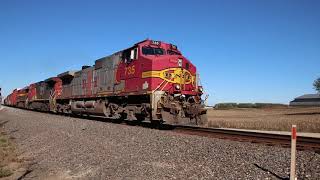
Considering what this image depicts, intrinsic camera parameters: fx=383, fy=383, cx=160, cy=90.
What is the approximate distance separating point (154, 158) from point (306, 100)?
12296cm

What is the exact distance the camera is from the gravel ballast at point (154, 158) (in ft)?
24.6

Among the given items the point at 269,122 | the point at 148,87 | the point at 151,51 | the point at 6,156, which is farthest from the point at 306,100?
the point at 6,156

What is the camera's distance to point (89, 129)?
15969 mm

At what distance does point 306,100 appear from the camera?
403ft

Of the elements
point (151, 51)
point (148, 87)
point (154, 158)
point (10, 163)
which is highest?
point (151, 51)

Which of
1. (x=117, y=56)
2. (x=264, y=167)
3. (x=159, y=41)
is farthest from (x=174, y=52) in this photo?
(x=264, y=167)

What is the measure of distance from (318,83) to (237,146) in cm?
7307

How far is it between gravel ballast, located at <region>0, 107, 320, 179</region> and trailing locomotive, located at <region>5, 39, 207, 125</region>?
2194mm

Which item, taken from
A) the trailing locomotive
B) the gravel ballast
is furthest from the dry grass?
the trailing locomotive

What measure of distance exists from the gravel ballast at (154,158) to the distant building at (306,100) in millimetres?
112662

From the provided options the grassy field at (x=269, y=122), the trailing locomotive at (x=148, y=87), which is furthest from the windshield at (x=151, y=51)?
the grassy field at (x=269, y=122)

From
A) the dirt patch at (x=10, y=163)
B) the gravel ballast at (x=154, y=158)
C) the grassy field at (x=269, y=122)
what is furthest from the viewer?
the grassy field at (x=269, y=122)

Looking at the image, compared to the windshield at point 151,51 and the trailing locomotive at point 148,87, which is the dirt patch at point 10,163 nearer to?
the trailing locomotive at point 148,87

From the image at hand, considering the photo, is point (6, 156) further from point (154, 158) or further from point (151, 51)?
point (151, 51)
